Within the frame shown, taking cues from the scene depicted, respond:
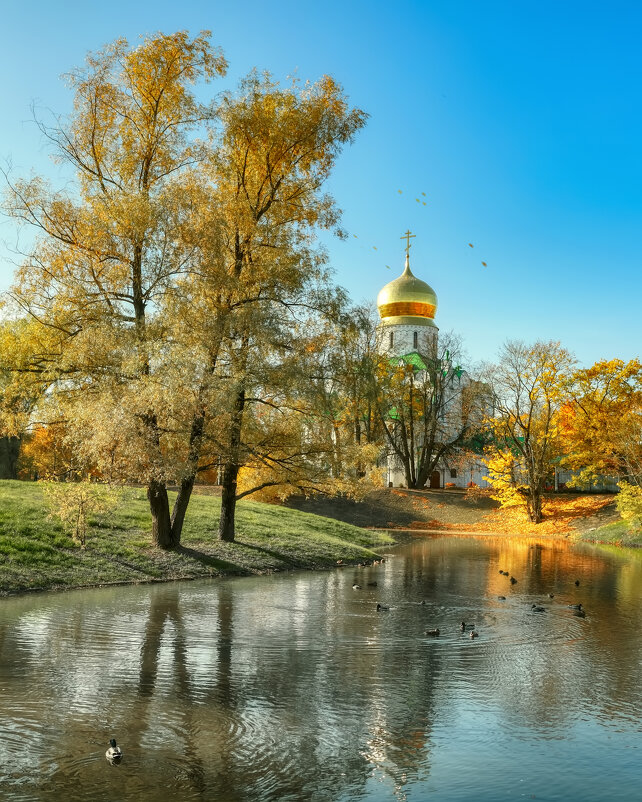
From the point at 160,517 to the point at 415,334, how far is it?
44.8 meters

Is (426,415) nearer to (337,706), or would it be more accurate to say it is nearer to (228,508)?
(228,508)

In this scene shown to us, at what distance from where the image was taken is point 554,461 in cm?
4812

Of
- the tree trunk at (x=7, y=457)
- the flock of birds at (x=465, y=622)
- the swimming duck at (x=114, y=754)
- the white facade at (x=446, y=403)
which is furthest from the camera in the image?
the white facade at (x=446, y=403)

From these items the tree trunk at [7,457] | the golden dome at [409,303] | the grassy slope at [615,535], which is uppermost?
the golden dome at [409,303]

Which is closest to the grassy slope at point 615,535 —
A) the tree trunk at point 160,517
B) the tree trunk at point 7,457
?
the tree trunk at point 160,517

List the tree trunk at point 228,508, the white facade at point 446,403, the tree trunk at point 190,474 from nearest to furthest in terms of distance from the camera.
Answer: the tree trunk at point 190,474 < the tree trunk at point 228,508 < the white facade at point 446,403

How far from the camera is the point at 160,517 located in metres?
19.6

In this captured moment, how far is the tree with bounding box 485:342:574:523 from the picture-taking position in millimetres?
43688

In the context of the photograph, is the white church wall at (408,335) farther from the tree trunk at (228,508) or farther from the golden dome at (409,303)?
the tree trunk at (228,508)

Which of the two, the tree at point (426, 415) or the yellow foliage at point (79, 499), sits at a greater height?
the tree at point (426, 415)

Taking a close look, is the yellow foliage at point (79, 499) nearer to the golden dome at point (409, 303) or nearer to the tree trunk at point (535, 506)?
the tree trunk at point (535, 506)

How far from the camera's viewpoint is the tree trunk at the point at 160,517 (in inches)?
770

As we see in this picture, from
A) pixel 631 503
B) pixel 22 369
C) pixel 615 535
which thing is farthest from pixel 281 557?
pixel 615 535

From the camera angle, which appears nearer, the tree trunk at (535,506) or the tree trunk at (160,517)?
the tree trunk at (160,517)
